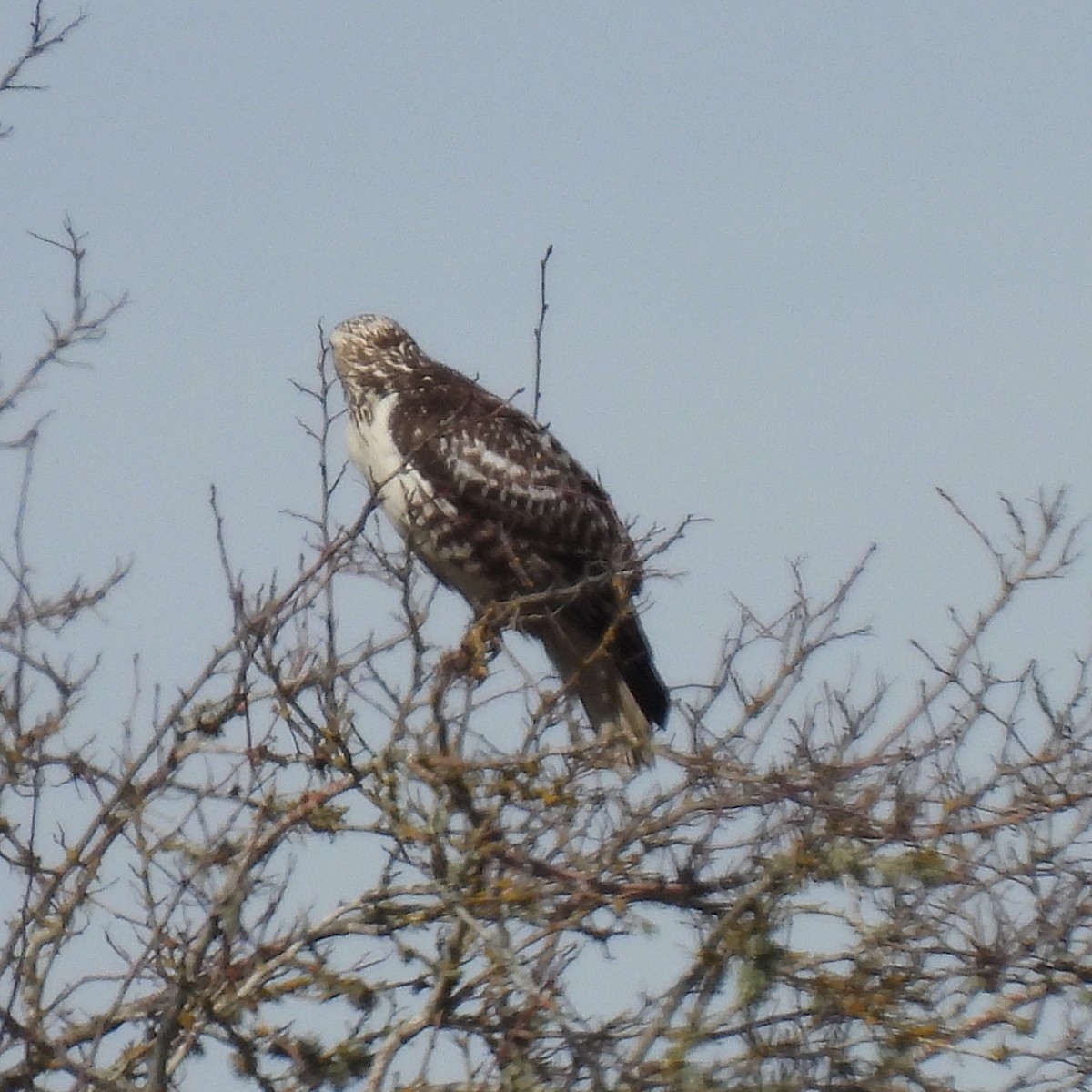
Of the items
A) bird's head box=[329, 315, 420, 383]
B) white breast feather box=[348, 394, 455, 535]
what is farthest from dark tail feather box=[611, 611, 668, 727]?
bird's head box=[329, 315, 420, 383]

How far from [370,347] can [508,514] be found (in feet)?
3.43

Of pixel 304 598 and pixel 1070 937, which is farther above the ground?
pixel 304 598

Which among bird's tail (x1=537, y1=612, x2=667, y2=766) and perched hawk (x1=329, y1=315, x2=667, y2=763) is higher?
perched hawk (x1=329, y1=315, x2=667, y2=763)

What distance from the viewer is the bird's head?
8773 millimetres

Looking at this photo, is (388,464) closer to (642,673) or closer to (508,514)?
(508,514)

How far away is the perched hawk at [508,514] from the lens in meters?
8.09

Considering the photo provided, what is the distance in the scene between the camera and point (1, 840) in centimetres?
573

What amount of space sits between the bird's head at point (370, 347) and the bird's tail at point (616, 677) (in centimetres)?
127

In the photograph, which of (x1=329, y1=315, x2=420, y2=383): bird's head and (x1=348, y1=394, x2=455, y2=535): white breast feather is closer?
(x1=348, y1=394, x2=455, y2=535): white breast feather

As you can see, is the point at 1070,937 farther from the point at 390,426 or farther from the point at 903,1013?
the point at 390,426

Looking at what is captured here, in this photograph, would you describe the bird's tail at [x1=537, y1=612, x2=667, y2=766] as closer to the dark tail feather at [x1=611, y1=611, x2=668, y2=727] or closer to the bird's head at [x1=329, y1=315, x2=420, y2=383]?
the dark tail feather at [x1=611, y1=611, x2=668, y2=727]

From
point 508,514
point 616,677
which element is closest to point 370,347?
point 508,514

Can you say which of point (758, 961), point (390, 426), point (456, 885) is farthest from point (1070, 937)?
point (390, 426)

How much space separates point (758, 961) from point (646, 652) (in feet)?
10.1
